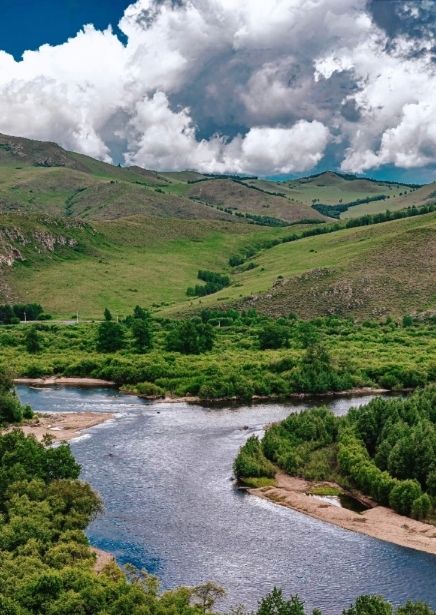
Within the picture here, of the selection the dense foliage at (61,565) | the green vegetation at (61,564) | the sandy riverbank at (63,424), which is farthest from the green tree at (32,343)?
the dense foliage at (61,565)

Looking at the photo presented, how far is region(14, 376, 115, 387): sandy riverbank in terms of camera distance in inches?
5655

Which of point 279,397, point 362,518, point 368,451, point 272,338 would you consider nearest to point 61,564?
point 362,518

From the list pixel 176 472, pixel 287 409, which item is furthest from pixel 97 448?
pixel 287 409

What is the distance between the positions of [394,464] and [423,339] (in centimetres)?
9434

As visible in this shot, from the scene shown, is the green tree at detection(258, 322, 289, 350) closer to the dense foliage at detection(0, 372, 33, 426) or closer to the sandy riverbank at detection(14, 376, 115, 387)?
the sandy riverbank at detection(14, 376, 115, 387)

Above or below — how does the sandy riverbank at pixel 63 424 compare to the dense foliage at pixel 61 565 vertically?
above

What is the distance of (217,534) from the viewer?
6962 centimetres

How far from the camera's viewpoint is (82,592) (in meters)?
51.0

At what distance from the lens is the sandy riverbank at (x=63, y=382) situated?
471 feet

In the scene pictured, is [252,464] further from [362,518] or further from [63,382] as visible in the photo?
[63,382]

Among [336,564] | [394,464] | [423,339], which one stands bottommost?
[336,564]

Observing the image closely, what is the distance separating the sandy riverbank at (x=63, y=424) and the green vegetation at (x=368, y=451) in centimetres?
2847

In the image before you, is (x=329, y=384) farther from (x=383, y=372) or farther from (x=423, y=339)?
(x=423, y=339)

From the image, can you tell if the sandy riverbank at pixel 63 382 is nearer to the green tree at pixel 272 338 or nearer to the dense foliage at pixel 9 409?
the dense foliage at pixel 9 409
